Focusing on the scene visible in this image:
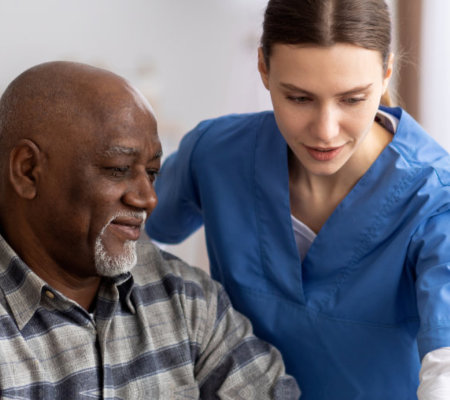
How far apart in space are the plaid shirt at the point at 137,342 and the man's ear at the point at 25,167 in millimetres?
105

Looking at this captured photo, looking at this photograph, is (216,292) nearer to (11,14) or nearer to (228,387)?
(228,387)

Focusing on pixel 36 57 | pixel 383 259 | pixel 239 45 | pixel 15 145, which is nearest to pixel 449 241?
pixel 383 259

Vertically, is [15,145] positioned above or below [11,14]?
below

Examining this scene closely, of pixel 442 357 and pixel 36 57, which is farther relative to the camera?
pixel 36 57

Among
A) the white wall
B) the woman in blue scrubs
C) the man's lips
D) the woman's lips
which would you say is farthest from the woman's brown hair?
the white wall

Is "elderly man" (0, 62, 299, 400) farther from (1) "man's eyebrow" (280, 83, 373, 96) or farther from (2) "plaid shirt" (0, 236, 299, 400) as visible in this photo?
(1) "man's eyebrow" (280, 83, 373, 96)

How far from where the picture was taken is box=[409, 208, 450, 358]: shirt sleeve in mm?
1185

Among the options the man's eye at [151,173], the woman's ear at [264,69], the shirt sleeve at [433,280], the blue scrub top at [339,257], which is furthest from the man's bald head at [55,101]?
the shirt sleeve at [433,280]

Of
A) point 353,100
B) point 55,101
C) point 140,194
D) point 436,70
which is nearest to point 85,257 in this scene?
point 140,194

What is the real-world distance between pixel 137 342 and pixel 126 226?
24 cm

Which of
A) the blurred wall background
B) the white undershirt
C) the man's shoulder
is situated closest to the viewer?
the white undershirt

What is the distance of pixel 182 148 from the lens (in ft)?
5.47

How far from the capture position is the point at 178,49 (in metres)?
2.51

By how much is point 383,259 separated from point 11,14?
1361mm
